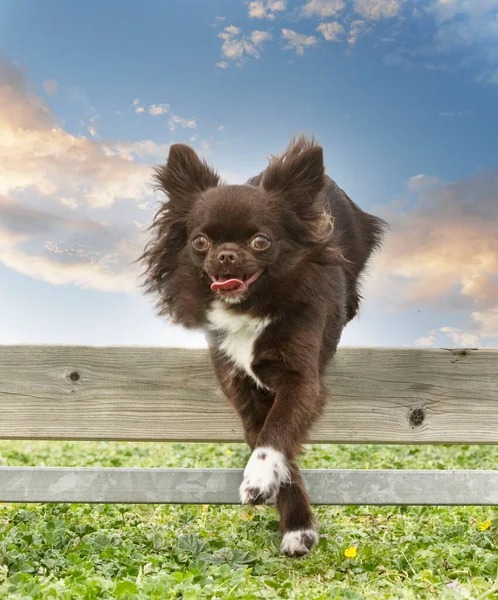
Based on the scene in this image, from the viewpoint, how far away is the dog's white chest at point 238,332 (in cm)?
342

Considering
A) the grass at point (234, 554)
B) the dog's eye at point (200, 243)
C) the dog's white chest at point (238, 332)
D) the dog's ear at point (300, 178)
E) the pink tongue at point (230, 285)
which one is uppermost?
the dog's ear at point (300, 178)

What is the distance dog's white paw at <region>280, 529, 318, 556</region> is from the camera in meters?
3.43

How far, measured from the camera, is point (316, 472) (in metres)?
3.74

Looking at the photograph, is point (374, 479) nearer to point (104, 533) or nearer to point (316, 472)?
point (316, 472)

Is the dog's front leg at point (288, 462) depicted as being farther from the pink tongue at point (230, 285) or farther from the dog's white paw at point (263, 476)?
the pink tongue at point (230, 285)

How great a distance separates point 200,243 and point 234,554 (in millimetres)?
1391

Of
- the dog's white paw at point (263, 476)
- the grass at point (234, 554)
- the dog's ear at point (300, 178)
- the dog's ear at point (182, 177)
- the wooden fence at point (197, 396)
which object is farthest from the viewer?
the wooden fence at point (197, 396)

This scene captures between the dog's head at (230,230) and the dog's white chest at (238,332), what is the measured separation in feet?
0.27

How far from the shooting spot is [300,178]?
11.3ft

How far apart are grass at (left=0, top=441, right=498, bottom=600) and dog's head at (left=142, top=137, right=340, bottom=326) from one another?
1.10 metres

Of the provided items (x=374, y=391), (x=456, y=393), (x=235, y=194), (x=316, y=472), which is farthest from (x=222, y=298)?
(x=456, y=393)

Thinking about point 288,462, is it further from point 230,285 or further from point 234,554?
point 230,285

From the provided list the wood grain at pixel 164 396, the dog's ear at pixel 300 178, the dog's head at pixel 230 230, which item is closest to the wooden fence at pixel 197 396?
the wood grain at pixel 164 396

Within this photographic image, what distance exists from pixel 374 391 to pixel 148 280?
138 cm
